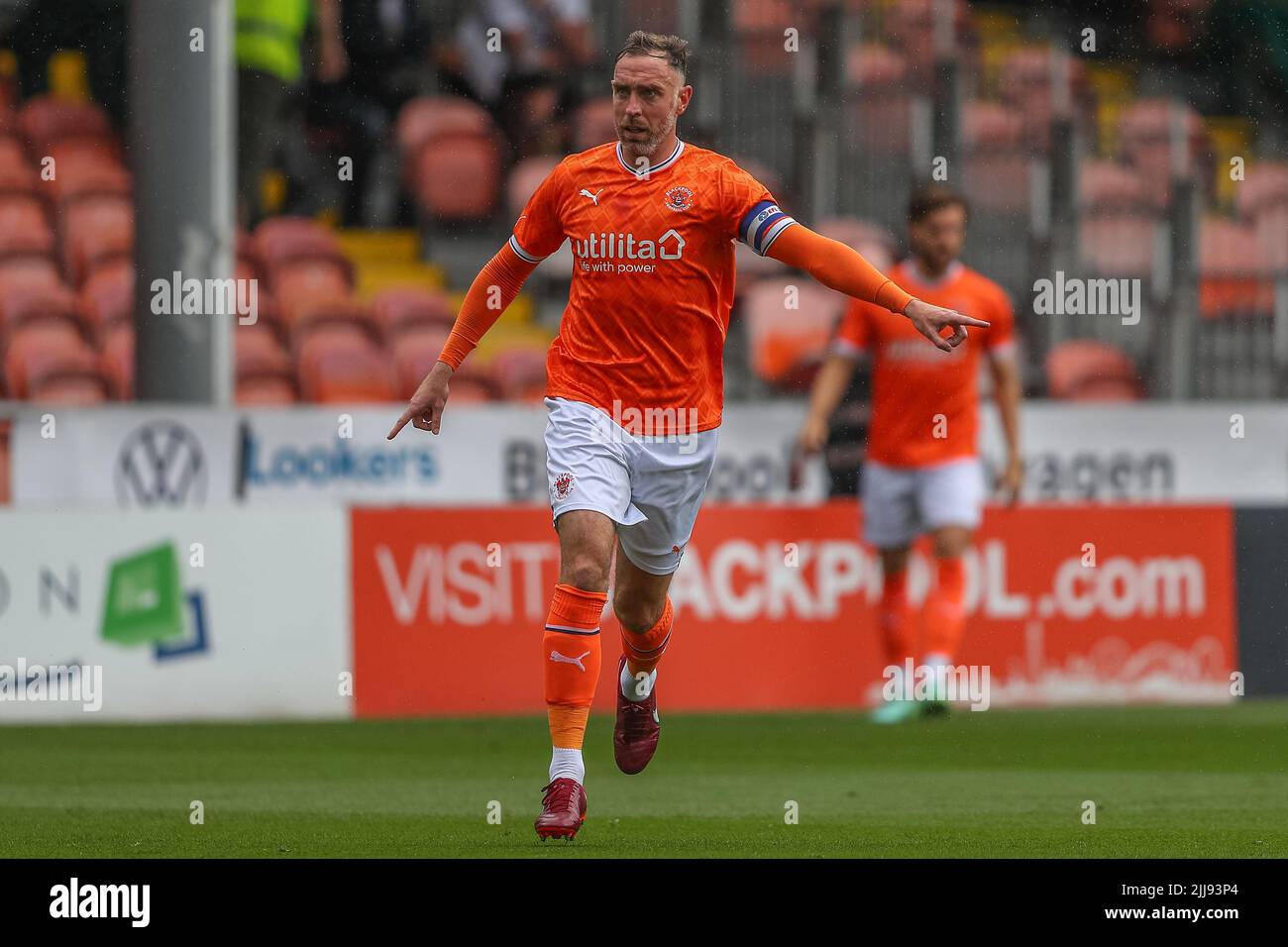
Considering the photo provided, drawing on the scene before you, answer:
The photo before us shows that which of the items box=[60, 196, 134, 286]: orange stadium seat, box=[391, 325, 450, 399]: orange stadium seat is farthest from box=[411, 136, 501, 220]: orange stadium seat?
box=[60, 196, 134, 286]: orange stadium seat

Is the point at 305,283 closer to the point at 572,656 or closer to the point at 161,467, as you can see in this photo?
the point at 161,467

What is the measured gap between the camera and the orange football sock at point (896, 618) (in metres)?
10.9

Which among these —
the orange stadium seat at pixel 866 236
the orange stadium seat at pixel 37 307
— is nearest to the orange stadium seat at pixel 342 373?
the orange stadium seat at pixel 37 307

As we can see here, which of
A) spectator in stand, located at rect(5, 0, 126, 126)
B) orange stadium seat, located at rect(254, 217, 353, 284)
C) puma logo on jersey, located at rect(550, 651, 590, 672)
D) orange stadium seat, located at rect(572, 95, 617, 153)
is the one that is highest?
spectator in stand, located at rect(5, 0, 126, 126)

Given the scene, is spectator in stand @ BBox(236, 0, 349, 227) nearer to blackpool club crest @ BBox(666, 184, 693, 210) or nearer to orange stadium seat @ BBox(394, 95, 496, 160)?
orange stadium seat @ BBox(394, 95, 496, 160)

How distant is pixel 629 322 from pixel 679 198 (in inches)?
14.9

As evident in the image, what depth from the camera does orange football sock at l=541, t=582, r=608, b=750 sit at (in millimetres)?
6512

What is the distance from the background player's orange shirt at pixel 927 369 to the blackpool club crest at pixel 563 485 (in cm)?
446

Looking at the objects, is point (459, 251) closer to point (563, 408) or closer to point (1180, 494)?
point (1180, 494)

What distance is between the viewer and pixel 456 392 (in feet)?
46.6

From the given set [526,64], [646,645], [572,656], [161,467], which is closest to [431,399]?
[572,656]

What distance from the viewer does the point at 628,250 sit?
664 cm

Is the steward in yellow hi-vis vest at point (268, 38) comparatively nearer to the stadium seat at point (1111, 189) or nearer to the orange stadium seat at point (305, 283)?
the orange stadium seat at point (305, 283)
